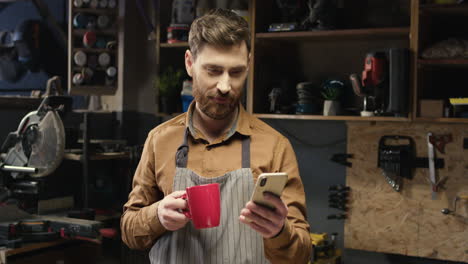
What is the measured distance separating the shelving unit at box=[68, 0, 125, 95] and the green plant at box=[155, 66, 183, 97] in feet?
1.64

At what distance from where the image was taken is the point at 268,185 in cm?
111

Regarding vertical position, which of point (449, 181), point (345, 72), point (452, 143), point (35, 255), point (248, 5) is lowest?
point (35, 255)

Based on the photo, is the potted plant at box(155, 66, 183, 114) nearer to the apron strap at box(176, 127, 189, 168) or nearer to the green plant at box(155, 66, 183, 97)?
the green plant at box(155, 66, 183, 97)

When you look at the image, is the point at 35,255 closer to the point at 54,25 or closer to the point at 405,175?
the point at 405,175

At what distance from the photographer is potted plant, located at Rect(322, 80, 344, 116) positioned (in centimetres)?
298

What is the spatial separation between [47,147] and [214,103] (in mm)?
1506

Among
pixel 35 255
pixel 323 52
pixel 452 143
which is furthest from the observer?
pixel 323 52

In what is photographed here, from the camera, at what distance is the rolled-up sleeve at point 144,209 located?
52.8 inches

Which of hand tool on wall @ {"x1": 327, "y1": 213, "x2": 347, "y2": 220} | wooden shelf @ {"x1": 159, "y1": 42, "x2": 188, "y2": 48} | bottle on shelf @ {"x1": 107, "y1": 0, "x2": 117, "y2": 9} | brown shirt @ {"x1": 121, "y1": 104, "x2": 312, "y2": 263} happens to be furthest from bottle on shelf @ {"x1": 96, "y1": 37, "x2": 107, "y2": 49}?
brown shirt @ {"x1": 121, "y1": 104, "x2": 312, "y2": 263}

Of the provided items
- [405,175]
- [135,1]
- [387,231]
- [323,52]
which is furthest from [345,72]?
[135,1]

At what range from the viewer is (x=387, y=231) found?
309 cm

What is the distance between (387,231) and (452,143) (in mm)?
646

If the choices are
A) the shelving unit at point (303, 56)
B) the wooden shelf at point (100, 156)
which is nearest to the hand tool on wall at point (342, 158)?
the shelving unit at point (303, 56)

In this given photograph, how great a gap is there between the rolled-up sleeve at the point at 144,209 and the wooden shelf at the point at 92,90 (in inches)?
95.0
